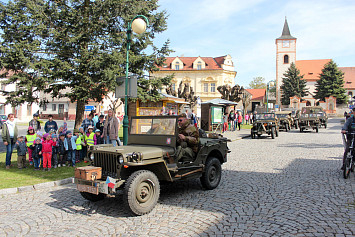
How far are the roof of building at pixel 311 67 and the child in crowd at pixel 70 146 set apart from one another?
8819cm

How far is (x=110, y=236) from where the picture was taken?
13.0ft

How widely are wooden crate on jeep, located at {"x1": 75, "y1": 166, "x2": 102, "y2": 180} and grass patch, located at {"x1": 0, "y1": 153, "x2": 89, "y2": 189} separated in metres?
2.73

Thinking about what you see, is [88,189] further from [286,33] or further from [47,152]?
[286,33]

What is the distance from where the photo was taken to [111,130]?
32.8 feet

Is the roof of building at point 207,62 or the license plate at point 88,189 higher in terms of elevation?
the roof of building at point 207,62

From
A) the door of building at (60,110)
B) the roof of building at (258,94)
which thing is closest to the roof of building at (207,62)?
the roof of building at (258,94)

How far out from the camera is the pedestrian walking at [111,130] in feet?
32.8

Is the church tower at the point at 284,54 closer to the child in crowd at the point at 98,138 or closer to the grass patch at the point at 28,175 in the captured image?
the child in crowd at the point at 98,138

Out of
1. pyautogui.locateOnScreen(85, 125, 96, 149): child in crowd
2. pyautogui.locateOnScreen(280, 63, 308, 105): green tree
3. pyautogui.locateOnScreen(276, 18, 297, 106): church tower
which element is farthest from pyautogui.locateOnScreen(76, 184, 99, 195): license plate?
pyautogui.locateOnScreen(276, 18, 297, 106): church tower

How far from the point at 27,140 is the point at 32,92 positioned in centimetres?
662

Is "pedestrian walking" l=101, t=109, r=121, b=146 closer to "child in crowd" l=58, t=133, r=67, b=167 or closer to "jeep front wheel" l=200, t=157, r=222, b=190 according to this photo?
"child in crowd" l=58, t=133, r=67, b=167

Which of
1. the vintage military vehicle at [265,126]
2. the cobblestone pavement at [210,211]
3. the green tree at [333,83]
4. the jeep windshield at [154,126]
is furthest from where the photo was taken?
the green tree at [333,83]

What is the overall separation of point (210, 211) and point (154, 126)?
2.13 m

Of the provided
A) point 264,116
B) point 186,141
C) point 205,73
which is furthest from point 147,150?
point 205,73
